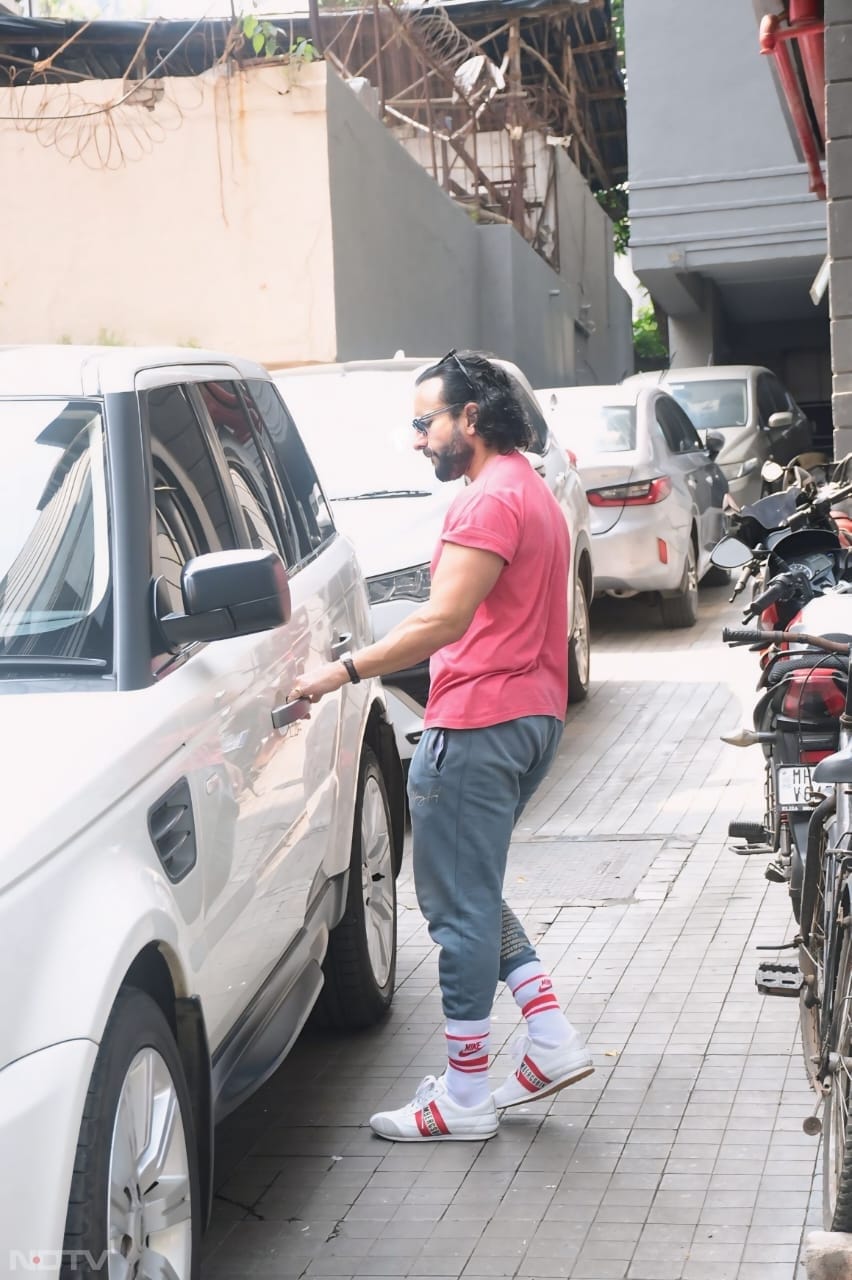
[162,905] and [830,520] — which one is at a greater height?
[830,520]

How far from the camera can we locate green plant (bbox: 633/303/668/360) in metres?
44.8

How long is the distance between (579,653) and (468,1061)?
556 cm

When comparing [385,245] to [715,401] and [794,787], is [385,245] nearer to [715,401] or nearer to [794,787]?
[715,401]

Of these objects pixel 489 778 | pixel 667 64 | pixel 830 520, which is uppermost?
pixel 667 64

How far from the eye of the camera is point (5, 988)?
2332 millimetres

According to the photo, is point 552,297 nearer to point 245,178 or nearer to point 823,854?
point 245,178

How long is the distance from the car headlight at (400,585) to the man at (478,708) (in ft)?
10.2

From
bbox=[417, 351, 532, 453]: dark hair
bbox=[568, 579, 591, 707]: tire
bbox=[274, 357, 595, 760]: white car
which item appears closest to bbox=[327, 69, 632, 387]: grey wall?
bbox=[274, 357, 595, 760]: white car

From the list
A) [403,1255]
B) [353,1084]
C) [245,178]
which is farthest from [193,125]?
[403,1255]

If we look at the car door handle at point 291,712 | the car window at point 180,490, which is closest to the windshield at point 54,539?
the car window at point 180,490

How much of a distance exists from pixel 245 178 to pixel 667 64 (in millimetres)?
7457

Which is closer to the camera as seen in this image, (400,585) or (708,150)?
(400,585)

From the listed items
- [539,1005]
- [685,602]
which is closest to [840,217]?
[685,602]

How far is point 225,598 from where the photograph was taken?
325 cm
